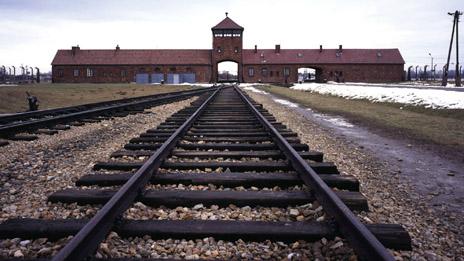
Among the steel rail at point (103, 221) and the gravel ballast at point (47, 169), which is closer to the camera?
the steel rail at point (103, 221)

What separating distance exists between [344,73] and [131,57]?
4002 cm

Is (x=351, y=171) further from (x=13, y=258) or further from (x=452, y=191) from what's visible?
(x=13, y=258)

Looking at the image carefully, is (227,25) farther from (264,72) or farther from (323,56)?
(323,56)

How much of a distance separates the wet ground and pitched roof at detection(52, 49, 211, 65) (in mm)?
64859

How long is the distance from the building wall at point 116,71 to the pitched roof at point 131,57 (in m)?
0.73

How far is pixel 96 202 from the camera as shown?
355cm

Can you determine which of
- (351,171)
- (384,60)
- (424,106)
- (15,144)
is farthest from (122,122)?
(384,60)

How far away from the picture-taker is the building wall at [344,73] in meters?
73.5

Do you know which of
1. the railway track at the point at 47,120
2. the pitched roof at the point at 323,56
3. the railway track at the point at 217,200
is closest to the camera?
the railway track at the point at 217,200

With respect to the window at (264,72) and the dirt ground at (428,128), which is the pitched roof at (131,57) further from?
the dirt ground at (428,128)

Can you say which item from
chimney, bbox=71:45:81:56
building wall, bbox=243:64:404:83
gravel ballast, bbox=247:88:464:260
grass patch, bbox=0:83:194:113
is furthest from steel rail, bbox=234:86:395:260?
chimney, bbox=71:45:81:56

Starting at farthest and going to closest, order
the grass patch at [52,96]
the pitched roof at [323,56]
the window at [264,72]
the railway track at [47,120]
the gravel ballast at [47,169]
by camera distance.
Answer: the pitched roof at [323,56], the window at [264,72], the grass patch at [52,96], the railway track at [47,120], the gravel ballast at [47,169]

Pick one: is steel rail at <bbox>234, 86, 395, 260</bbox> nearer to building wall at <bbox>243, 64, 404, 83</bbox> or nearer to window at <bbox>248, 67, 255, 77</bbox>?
window at <bbox>248, 67, 255, 77</bbox>

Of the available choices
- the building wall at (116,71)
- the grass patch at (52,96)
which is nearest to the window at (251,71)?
the building wall at (116,71)
